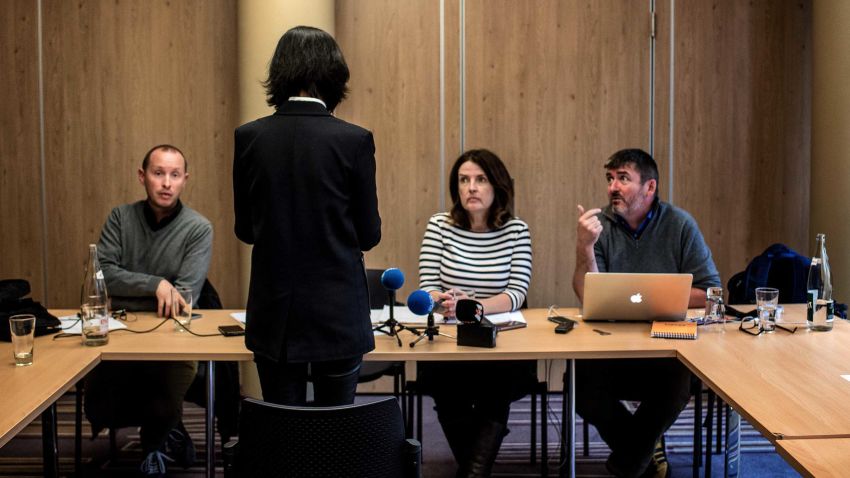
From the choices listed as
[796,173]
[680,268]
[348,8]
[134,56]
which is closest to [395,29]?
[348,8]

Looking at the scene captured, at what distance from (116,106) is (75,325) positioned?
6.44 ft

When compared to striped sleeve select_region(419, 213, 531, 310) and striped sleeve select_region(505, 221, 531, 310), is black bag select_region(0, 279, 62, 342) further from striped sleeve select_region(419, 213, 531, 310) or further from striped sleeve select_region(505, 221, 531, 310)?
striped sleeve select_region(505, 221, 531, 310)

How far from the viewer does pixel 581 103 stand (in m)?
4.47

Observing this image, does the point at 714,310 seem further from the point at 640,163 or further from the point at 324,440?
the point at 324,440

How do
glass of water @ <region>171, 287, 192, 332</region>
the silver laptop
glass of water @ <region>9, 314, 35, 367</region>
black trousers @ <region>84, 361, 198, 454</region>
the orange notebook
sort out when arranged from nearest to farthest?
glass of water @ <region>9, 314, 35, 367</region>, the orange notebook, the silver laptop, glass of water @ <region>171, 287, 192, 332</region>, black trousers @ <region>84, 361, 198, 454</region>

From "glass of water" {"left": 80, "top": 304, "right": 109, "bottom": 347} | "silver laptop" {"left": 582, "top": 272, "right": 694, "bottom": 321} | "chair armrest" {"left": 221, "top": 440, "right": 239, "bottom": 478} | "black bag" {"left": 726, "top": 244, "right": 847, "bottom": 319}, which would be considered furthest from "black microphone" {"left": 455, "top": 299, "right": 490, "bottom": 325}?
"black bag" {"left": 726, "top": 244, "right": 847, "bottom": 319}

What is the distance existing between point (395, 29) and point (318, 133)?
2.61 m

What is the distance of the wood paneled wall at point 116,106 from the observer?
4.41 metres

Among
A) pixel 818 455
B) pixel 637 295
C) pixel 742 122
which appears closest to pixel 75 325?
pixel 637 295

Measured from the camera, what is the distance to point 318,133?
1.99m

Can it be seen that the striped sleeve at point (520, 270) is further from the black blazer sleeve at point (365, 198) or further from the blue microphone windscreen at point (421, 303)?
the black blazer sleeve at point (365, 198)

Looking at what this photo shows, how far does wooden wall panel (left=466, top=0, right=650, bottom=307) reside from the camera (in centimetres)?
443

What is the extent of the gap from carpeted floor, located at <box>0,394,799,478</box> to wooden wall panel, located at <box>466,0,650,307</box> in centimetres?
117

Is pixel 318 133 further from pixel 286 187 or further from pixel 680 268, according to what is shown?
pixel 680 268
